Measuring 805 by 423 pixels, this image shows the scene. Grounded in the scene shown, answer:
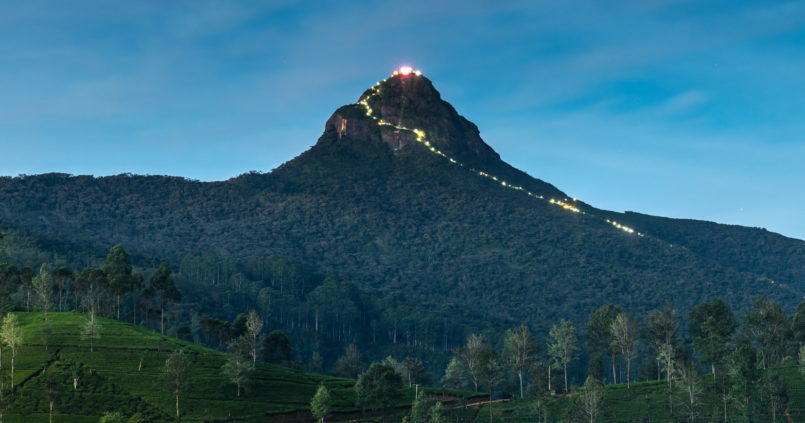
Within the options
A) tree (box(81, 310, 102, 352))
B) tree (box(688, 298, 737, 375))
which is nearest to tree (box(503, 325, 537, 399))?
tree (box(688, 298, 737, 375))

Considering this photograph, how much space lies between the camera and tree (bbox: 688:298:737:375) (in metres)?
165

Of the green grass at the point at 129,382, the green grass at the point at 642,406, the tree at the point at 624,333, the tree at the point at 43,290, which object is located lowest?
the green grass at the point at 642,406

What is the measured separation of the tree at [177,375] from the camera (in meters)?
142

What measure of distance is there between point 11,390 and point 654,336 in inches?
5728

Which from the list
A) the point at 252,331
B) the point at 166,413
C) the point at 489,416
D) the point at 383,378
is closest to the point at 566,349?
the point at 489,416

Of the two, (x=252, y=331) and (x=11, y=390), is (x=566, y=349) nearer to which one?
(x=252, y=331)

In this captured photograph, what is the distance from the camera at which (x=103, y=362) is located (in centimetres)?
15462

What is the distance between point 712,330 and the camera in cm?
17750

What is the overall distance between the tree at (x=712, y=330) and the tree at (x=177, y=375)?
10812 cm

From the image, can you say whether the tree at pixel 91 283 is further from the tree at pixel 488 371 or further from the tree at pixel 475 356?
the tree at pixel 488 371

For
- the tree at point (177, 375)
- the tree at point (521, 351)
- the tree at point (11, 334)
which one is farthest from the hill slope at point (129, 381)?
the tree at point (521, 351)

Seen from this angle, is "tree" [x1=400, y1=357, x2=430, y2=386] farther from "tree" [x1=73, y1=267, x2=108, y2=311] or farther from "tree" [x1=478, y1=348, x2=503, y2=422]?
"tree" [x1=73, y1=267, x2=108, y2=311]

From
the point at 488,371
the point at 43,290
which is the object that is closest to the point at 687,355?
the point at 488,371

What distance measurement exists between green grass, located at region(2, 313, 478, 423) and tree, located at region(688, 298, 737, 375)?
56.7 m
